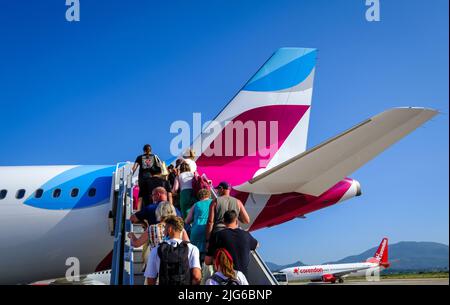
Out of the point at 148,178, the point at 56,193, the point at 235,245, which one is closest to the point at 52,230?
the point at 56,193

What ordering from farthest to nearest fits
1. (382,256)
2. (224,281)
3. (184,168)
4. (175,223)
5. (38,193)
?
1. (382,256)
2. (38,193)
3. (184,168)
4. (175,223)
5. (224,281)

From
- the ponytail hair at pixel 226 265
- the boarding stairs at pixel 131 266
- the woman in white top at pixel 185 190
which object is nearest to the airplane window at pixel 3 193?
the boarding stairs at pixel 131 266

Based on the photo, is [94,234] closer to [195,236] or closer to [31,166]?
[31,166]

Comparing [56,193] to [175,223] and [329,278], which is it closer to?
[175,223]

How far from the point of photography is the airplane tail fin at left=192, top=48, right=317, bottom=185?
13219mm

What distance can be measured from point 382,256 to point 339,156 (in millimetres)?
57439

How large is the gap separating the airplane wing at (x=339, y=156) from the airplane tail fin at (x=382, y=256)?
5468 cm

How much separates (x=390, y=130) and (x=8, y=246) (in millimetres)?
9768

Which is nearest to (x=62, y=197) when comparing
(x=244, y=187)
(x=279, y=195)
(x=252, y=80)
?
(x=244, y=187)

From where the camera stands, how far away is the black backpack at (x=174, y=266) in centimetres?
425

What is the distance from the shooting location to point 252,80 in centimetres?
1429

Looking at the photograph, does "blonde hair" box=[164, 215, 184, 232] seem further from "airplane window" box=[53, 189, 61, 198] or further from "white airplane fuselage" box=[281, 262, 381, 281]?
"white airplane fuselage" box=[281, 262, 381, 281]

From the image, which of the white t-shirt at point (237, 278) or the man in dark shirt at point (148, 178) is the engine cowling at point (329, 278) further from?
the white t-shirt at point (237, 278)

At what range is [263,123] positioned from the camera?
13930 millimetres
